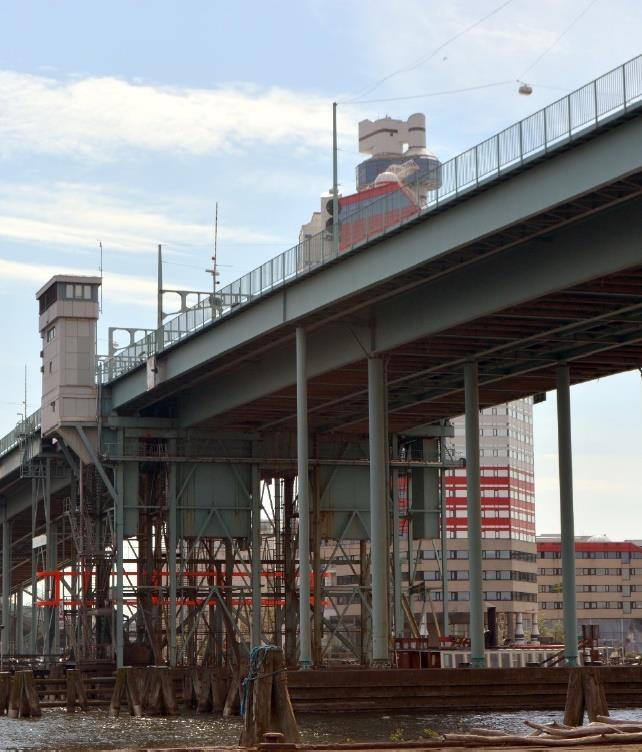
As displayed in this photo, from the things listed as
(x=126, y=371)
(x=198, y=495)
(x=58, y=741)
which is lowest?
(x=58, y=741)

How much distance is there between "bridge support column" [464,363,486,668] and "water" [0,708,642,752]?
19.9 ft

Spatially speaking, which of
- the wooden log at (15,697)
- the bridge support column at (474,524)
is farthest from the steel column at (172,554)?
the bridge support column at (474,524)

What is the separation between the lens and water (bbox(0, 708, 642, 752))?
4041 centimetres

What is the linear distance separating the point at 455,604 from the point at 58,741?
126730 mm

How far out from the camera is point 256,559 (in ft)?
239

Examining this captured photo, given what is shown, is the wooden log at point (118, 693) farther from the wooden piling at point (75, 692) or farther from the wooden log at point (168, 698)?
the wooden piling at point (75, 692)

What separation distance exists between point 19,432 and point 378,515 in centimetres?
3781

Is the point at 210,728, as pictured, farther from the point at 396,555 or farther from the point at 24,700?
the point at 396,555

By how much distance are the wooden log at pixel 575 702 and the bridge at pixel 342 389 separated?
11.1 m

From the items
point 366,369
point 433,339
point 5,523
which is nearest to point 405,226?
point 433,339

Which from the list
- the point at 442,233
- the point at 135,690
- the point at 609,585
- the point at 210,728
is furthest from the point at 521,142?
the point at 609,585

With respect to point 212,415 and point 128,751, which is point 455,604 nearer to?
point 212,415

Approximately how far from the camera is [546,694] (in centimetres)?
4812

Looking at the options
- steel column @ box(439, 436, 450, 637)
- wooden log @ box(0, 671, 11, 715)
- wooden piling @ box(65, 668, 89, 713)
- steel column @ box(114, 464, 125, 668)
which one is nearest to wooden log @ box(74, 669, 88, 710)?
wooden piling @ box(65, 668, 89, 713)
